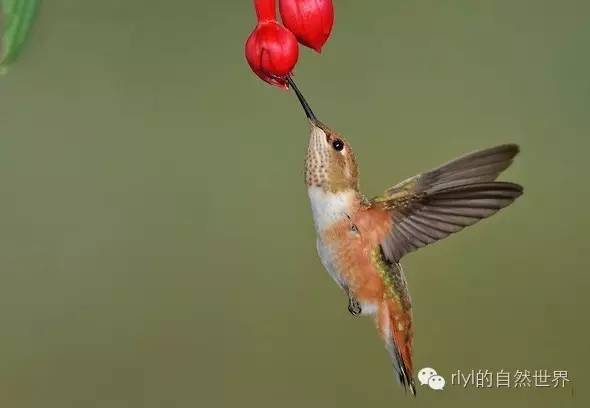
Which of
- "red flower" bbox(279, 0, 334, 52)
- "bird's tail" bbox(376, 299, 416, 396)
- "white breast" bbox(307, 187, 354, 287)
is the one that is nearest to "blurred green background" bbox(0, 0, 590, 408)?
"bird's tail" bbox(376, 299, 416, 396)

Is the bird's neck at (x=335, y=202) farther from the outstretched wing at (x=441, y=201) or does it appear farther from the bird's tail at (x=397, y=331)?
the bird's tail at (x=397, y=331)

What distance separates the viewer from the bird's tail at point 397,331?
1.15 meters

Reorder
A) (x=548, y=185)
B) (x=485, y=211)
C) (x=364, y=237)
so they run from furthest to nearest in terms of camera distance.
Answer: (x=548, y=185), (x=364, y=237), (x=485, y=211)

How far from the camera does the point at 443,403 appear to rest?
1.32 m

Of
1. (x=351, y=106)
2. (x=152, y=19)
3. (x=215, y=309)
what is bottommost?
(x=215, y=309)

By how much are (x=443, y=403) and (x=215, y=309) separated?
411 mm

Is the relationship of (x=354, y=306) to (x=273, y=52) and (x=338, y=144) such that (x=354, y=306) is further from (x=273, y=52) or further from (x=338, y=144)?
(x=273, y=52)

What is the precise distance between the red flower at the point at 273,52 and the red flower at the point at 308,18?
0.04 feet

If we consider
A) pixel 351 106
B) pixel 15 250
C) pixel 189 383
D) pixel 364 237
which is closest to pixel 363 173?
pixel 351 106

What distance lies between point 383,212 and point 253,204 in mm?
372

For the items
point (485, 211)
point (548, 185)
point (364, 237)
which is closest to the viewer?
point (485, 211)

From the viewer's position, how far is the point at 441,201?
99cm

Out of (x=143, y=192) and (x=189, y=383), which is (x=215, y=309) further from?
(x=143, y=192)

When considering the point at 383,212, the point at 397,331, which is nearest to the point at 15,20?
the point at 383,212
